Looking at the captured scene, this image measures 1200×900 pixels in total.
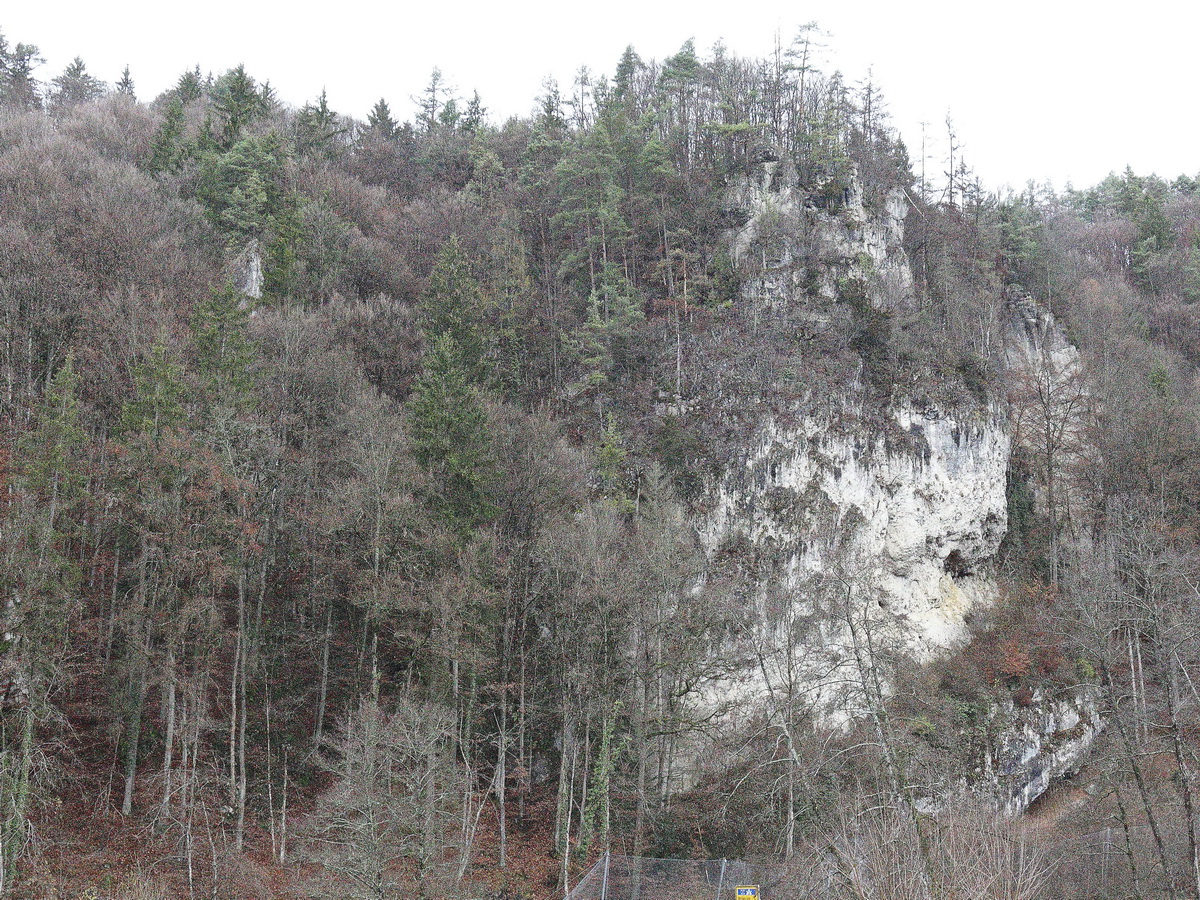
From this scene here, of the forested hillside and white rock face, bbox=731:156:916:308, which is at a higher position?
white rock face, bbox=731:156:916:308

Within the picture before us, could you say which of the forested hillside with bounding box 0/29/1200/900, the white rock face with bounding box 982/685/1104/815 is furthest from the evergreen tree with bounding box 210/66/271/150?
the white rock face with bounding box 982/685/1104/815

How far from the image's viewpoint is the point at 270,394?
2817 cm

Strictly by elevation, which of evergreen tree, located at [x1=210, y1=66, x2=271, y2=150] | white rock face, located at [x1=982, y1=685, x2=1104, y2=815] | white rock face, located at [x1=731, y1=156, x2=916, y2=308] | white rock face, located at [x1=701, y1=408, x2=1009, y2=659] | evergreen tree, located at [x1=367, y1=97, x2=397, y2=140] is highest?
evergreen tree, located at [x1=367, y1=97, x2=397, y2=140]

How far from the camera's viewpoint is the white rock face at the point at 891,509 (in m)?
32.3

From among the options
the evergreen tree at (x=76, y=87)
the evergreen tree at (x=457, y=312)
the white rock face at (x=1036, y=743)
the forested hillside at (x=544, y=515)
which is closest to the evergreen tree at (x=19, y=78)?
the evergreen tree at (x=76, y=87)

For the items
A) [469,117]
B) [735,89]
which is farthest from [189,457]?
[469,117]

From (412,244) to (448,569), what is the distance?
26.0m

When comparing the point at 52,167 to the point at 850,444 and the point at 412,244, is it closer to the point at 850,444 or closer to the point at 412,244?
the point at 412,244

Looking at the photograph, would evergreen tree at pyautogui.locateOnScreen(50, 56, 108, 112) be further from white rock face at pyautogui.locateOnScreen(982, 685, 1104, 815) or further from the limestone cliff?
white rock face at pyautogui.locateOnScreen(982, 685, 1104, 815)

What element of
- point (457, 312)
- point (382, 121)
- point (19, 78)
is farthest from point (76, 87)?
point (457, 312)

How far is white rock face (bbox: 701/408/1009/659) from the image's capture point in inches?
1271

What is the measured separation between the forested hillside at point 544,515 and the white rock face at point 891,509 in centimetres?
44

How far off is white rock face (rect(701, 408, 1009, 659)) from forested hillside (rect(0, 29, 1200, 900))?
443 mm

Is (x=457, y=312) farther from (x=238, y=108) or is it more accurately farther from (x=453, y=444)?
(x=238, y=108)
